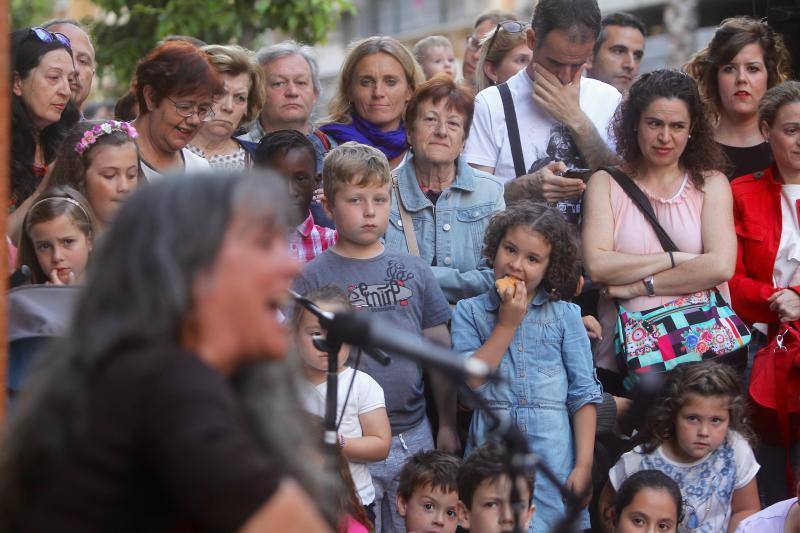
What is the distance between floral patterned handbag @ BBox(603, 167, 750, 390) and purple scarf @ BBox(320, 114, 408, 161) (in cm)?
141

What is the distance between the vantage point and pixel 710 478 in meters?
5.16

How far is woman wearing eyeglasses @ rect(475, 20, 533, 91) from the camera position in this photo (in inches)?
260

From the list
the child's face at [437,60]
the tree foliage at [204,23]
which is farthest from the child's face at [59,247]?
the tree foliage at [204,23]

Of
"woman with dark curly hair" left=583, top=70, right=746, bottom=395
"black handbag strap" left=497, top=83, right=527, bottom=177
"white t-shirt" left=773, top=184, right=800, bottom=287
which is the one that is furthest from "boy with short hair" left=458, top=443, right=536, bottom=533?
"white t-shirt" left=773, top=184, right=800, bottom=287

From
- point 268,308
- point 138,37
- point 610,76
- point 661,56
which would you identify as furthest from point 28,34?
point 661,56

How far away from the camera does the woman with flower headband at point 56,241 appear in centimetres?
427

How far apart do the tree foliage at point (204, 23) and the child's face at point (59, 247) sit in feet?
21.3

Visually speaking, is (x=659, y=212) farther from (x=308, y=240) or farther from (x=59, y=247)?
(x=59, y=247)

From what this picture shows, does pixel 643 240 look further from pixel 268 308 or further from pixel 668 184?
pixel 268 308

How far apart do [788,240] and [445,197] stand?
157 centimetres

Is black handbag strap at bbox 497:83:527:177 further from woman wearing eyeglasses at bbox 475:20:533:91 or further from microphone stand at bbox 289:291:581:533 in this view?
microphone stand at bbox 289:291:581:533

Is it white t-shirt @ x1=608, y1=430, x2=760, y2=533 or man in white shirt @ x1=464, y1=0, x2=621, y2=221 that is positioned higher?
man in white shirt @ x1=464, y1=0, x2=621, y2=221

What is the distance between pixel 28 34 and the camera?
A: 17.8 ft

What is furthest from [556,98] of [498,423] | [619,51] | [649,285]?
[498,423]
